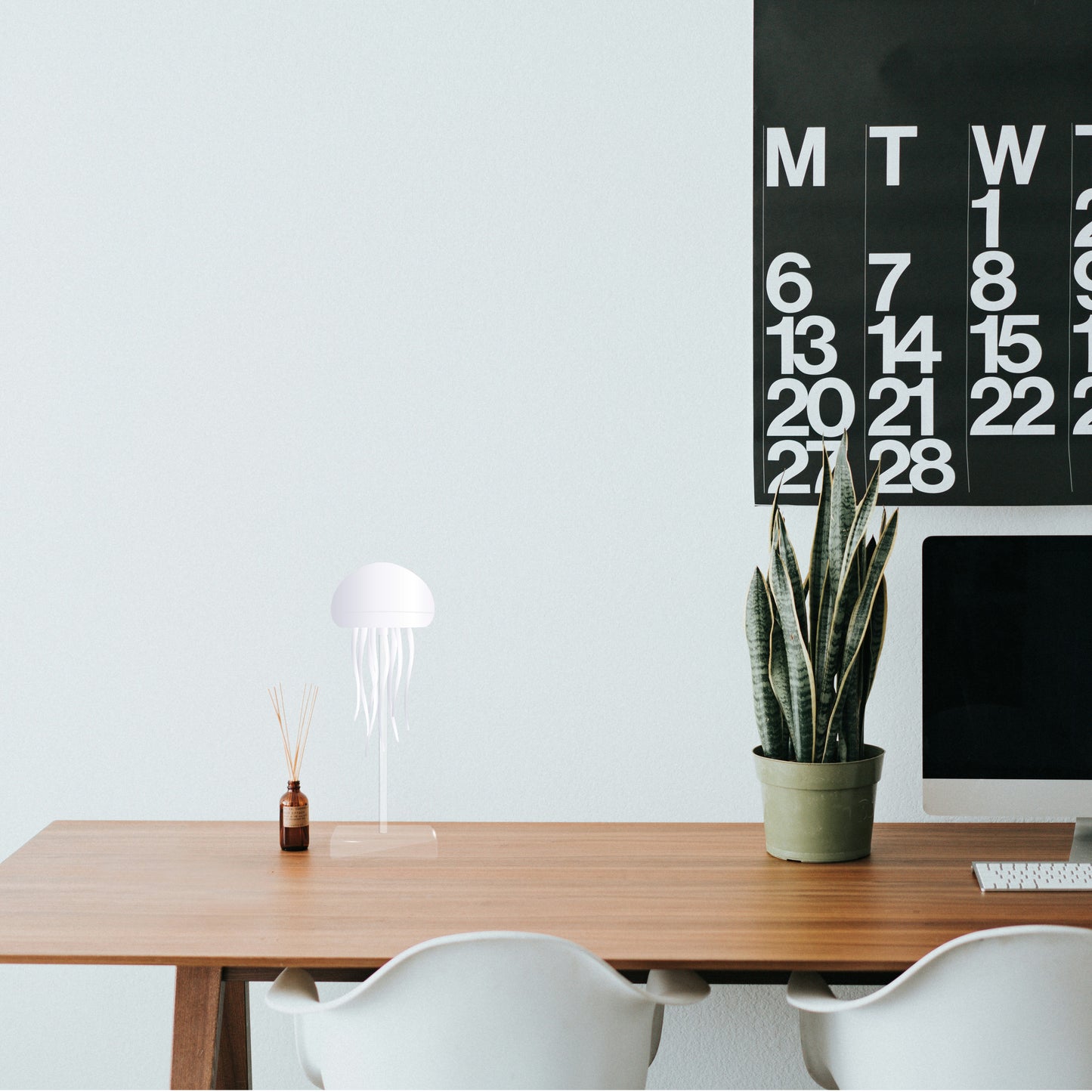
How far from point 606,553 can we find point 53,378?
1079mm

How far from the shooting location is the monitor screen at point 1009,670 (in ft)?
5.65

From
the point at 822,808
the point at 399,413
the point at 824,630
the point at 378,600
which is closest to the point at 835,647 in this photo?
the point at 824,630

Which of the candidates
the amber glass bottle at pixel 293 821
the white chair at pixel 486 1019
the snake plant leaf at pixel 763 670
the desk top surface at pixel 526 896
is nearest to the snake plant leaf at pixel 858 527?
the snake plant leaf at pixel 763 670

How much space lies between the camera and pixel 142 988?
2162 mm

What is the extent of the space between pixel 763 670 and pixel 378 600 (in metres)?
0.64

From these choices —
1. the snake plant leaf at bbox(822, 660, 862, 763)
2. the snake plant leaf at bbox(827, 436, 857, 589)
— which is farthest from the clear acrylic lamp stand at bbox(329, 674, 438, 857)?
the snake plant leaf at bbox(827, 436, 857, 589)

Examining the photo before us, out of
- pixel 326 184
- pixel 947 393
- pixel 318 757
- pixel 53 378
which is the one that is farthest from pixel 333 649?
pixel 947 393

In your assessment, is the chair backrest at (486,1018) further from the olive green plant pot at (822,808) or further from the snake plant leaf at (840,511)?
the snake plant leaf at (840,511)

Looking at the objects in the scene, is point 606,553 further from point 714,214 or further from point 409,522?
point 714,214

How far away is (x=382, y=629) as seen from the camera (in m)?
1.98

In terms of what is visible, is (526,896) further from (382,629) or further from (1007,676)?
(1007,676)

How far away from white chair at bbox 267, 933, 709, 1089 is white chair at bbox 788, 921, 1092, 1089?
276mm

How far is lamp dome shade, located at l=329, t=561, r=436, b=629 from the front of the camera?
188 centimetres

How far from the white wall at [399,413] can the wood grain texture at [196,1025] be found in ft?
2.25
